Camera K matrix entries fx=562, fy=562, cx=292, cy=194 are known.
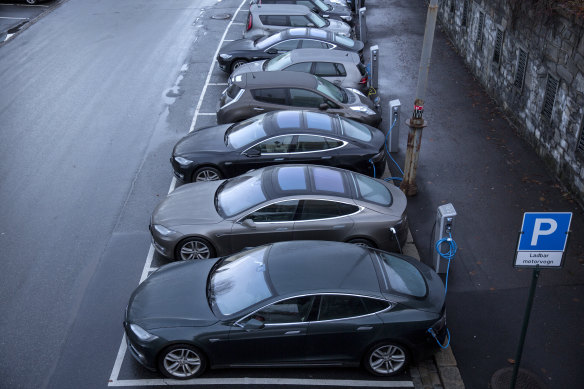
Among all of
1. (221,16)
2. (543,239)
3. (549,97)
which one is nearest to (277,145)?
(543,239)

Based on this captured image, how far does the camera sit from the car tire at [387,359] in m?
6.94

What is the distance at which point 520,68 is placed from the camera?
44.5 ft

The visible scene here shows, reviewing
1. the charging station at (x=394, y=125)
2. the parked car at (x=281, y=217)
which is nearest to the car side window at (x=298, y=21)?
the charging station at (x=394, y=125)

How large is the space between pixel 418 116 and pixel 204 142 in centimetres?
417

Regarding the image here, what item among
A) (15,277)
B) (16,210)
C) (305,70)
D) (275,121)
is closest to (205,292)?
(15,277)

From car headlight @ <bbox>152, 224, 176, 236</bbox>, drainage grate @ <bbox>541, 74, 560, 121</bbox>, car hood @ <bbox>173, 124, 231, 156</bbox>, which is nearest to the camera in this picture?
car headlight @ <bbox>152, 224, 176, 236</bbox>

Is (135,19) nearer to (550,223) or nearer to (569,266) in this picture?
(569,266)

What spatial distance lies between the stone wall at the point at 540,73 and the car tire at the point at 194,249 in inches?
280

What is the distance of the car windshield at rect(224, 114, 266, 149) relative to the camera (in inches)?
426

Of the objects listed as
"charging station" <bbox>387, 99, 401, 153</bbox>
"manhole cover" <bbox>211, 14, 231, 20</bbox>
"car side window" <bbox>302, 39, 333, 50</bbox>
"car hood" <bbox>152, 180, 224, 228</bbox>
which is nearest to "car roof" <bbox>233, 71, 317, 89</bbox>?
"charging station" <bbox>387, 99, 401, 153</bbox>

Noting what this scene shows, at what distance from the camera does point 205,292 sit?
718cm

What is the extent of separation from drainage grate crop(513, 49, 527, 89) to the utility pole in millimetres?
3906

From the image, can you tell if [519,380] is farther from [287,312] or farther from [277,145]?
[277,145]

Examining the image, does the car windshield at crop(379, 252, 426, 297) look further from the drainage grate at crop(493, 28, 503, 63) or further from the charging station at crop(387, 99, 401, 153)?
the drainage grate at crop(493, 28, 503, 63)
